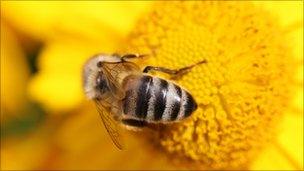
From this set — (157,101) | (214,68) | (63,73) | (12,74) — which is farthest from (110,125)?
(12,74)

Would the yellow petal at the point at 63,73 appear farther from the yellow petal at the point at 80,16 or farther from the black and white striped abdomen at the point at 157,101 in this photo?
the black and white striped abdomen at the point at 157,101

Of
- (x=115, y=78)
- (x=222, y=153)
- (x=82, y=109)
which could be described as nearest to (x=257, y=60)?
(x=222, y=153)

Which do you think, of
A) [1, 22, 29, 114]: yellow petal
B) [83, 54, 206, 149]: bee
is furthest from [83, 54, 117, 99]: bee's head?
[1, 22, 29, 114]: yellow petal

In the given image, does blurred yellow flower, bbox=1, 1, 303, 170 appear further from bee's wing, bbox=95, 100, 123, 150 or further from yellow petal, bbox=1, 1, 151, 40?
bee's wing, bbox=95, 100, 123, 150

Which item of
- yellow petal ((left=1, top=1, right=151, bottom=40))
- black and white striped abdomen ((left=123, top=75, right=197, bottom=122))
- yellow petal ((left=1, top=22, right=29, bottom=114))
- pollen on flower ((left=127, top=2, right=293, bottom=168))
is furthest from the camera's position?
yellow petal ((left=1, top=22, right=29, bottom=114))

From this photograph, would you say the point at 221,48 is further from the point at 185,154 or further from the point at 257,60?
the point at 185,154

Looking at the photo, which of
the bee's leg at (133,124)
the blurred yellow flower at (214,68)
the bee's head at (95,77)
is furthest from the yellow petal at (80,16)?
the bee's leg at (133,124)

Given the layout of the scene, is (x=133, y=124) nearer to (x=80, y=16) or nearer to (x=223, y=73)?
(x=223, y=73)
